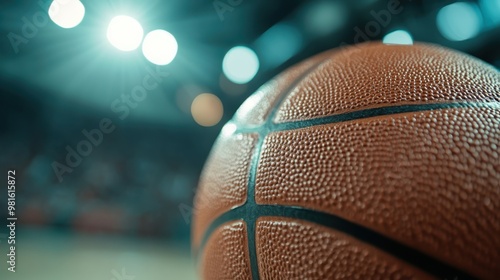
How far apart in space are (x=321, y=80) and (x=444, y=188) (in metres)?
0.32

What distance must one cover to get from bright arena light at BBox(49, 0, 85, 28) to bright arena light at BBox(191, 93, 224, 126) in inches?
91.7

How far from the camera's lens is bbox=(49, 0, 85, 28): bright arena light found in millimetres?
2441

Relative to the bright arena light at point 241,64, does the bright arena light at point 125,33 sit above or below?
below

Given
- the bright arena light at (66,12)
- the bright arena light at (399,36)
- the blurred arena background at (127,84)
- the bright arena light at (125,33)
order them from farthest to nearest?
1. the bright arena light at (399,36)
2. the bright arena light at (125,33)
3. the blurred arena background at (127,84)
4. the bright arena light at (66,12)

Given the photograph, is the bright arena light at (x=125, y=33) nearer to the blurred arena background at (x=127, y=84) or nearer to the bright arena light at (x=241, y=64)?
A: the blurred arena background at (x=127, y=84)

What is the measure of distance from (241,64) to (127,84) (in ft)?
4.11

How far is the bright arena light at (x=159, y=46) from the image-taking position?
339cm

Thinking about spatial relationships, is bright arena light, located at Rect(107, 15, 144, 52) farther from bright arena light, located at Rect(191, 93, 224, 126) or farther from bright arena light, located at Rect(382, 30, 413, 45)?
bright arena light, located at Rect(382, 30, 413, 45)

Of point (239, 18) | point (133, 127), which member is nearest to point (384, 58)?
point (239, 18)

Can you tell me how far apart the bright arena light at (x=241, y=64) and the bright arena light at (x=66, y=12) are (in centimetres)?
177

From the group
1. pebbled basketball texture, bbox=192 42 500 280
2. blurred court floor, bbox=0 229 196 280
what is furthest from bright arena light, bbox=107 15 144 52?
pebbled basketball texture, bbox=192 42 500 280

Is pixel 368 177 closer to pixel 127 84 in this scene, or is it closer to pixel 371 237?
pixel 371 237

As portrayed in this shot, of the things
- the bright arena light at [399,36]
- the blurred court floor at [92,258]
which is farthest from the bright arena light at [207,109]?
the bright arena light at [399,36]

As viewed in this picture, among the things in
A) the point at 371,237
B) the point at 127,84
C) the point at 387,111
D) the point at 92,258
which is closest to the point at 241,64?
the point at 127,84
